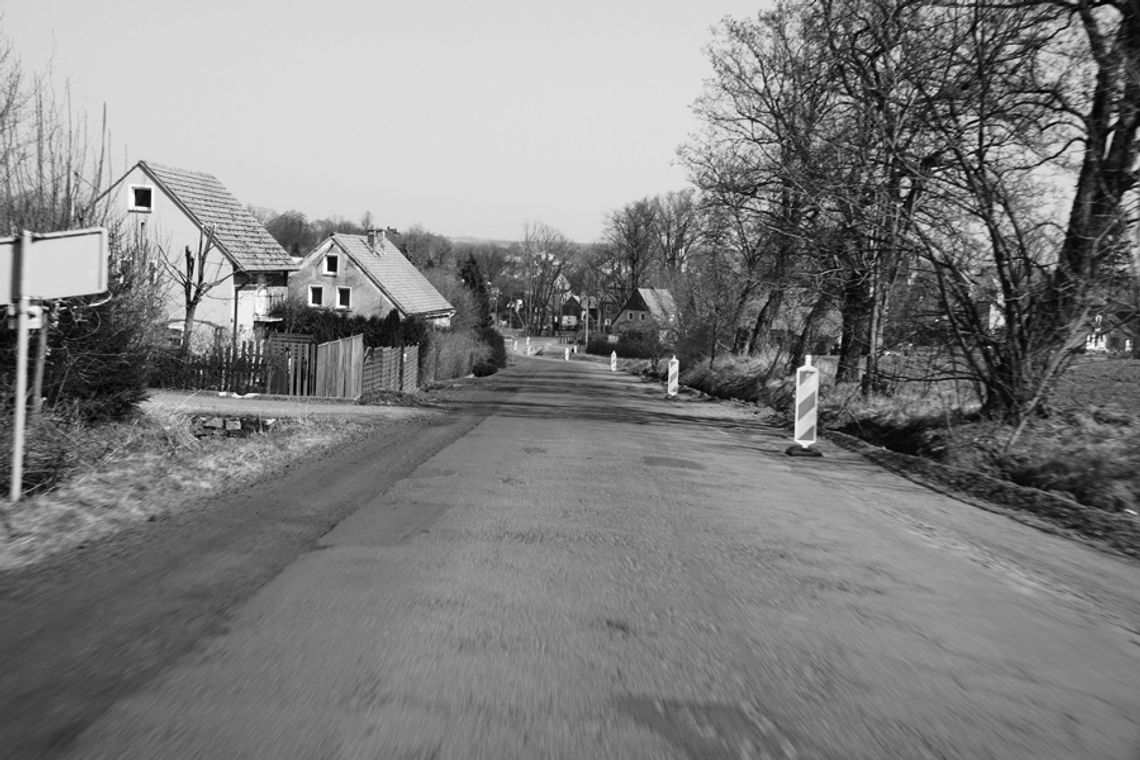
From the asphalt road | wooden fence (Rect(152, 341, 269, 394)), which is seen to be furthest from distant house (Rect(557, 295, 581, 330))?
the asphalt road

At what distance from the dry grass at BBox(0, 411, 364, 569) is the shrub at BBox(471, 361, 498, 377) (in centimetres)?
3379

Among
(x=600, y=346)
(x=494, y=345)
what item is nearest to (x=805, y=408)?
(x=494, y=345)

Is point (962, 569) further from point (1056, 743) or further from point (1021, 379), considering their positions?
point (1021, 379)

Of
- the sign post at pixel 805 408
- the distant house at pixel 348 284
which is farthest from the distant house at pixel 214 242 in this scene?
the sign post at pixel 805 408

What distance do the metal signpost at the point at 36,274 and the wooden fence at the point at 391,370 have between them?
17.0 m

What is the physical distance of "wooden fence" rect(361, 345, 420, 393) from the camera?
2652 centimetres

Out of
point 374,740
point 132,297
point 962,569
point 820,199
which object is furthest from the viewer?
point 820,199

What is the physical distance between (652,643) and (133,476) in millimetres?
6448

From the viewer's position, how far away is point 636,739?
379 cm

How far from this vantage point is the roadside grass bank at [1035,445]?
10.2 meters

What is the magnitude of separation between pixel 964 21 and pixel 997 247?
363 centimetres

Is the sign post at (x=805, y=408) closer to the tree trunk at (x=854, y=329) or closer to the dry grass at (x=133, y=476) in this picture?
the dry grass at (x=133, y=476)

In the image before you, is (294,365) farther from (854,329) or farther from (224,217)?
(854,329)

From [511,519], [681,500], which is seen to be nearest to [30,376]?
[511,519]
